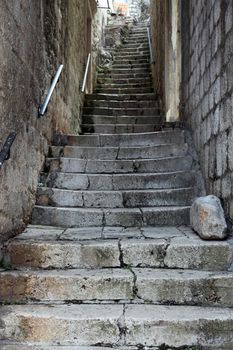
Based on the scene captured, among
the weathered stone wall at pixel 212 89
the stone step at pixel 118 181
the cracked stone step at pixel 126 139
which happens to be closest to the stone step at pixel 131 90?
the cracked stone step at pixel 126 139

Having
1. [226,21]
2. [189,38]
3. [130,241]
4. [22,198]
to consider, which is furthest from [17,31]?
[189,38]

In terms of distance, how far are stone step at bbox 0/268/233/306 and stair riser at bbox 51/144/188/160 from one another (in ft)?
6.90

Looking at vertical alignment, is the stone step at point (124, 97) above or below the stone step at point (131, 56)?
below

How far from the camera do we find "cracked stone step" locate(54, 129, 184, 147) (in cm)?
455

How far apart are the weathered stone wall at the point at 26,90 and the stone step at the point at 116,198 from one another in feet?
0.69

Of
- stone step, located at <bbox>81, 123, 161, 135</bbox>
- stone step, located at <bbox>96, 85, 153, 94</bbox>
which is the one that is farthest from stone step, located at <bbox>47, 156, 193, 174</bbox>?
stone step, located at <bbox>96, 85, 153, 94</bbox>

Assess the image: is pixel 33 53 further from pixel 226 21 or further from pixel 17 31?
pixel 226 21

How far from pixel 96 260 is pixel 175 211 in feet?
3.39

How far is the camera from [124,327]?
2.04 meters

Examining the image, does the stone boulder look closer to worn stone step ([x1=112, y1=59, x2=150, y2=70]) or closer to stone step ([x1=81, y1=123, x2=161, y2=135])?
stone step ([x1=81, y1=123, x2=161, y2=135])

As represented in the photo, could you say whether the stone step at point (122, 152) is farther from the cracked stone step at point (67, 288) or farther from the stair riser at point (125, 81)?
the stair riser at point (125, 81)

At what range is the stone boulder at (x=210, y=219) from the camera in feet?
8.54

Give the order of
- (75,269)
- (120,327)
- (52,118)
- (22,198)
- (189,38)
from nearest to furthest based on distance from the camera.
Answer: (120,327) < (75,269) < (22,198) < (189,38) < (52,118)

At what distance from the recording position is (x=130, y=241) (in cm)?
266
